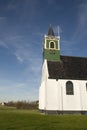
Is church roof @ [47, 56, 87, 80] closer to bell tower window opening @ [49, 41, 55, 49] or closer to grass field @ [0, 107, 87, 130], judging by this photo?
bell tower window opening @ [49, 41, 55, 49]

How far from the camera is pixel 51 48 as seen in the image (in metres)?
36.9

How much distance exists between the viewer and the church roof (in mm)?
32750

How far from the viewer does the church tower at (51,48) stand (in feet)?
118

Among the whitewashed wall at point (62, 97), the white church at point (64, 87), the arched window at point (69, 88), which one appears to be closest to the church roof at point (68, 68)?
the white church at point (64, 87)

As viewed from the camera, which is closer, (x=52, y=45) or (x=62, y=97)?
(x=62, y=97)

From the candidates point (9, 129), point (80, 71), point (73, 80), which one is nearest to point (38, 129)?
point (9, 129)

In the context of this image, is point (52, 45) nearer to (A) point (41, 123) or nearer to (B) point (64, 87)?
(B) point (64, 87)

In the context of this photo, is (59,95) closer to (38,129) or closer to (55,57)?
(55,57)

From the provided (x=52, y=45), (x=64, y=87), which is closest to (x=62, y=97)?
(x=64, y=87)

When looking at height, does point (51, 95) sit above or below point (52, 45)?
below

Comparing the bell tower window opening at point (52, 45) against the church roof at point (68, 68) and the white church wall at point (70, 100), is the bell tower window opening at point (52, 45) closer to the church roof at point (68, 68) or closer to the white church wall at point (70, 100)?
the church roof at point (68, 68)

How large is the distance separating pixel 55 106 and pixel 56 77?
510 centimetres

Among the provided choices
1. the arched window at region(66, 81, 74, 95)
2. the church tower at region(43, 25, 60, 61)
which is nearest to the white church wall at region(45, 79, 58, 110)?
the arched window at region(66, 81, 74, 95)

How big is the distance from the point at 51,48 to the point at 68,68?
577cm
